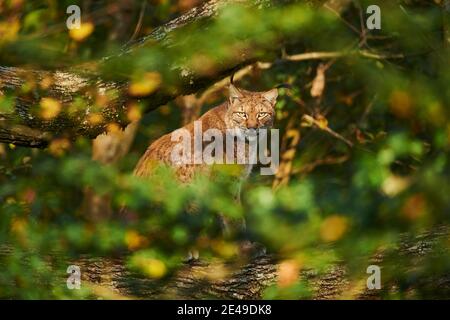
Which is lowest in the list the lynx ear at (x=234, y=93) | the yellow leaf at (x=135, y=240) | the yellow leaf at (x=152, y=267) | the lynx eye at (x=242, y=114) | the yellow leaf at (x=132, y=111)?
the yellow leaf at (x=152, y=267)

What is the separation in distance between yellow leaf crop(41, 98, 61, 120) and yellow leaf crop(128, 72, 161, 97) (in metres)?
0.45

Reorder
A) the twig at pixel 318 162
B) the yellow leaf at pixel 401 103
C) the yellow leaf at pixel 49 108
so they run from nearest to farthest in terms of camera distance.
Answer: the yellow leaf at pixel 49 108
the yellow leaf at pixel 401 103
the twig at pixel 318 162

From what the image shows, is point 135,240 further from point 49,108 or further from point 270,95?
point 49,108

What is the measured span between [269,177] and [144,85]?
3.24 m

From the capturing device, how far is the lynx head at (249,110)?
6.85 meters

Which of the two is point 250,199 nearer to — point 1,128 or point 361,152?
point 361,152

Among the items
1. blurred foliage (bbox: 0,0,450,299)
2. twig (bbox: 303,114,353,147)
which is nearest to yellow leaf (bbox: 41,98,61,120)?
blurred foliage (bbox: 0,0,450,299)

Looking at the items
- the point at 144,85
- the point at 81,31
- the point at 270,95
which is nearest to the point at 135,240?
the point at 270,95

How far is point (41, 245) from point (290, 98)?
2.88 meters

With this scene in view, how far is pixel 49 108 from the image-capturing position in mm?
5344

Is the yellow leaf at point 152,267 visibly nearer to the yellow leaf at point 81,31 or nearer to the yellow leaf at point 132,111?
the yellow leaf at point 132,111

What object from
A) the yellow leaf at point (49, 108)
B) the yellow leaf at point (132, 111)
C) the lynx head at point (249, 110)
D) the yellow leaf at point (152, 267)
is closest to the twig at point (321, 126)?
the lynx head at point (249, 110)

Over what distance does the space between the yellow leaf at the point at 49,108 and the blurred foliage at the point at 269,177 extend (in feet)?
0.04

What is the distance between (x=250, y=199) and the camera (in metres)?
8.01
